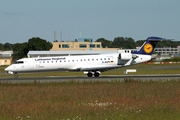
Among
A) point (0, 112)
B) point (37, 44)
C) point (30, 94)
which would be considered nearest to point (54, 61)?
point (30, 94)

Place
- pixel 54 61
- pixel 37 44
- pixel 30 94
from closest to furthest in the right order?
1. pixel 30 94
2. pixel 54 61
3. pixel 37 44

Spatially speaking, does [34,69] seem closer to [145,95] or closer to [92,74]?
[92,74]

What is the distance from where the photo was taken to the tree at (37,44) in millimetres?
142250

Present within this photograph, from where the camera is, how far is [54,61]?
45969mm

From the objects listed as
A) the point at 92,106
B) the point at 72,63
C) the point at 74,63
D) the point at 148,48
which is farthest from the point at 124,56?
the point at 92,106

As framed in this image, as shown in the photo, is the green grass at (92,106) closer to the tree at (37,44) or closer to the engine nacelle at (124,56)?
the engine nacelle at (124,56)

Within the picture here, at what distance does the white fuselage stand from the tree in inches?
3782

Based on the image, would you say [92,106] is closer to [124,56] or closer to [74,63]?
[74,63]

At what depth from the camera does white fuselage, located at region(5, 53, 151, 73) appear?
151 feet

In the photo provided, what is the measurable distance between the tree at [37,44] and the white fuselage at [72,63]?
96073mm

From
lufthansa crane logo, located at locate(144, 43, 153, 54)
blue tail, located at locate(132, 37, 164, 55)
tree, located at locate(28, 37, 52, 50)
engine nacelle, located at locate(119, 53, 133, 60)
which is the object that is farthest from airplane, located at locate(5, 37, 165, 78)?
tree, located at locate(28, 37, 52, 50)

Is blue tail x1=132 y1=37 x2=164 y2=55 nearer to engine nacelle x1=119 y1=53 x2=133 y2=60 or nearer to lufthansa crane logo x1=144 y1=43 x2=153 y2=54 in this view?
lufthansa crane logo x1=144 y1=43 x2=153 y2=54

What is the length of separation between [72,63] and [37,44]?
3877 inches

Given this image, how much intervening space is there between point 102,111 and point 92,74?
31.3 meters
